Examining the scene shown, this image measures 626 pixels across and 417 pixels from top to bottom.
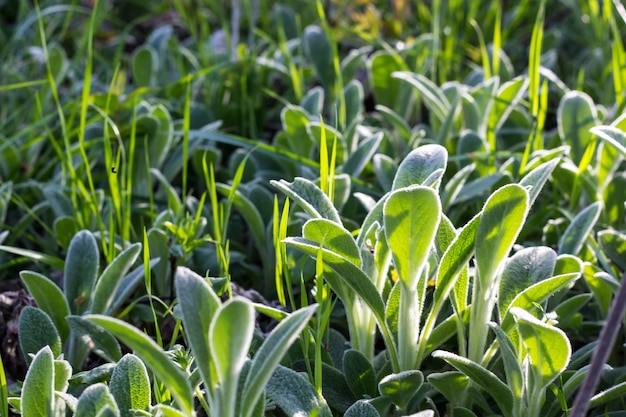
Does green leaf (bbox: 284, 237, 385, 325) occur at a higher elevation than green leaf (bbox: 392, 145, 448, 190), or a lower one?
lower

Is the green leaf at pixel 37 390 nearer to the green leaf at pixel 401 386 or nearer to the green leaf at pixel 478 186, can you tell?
the green leaf at pixel 401 386

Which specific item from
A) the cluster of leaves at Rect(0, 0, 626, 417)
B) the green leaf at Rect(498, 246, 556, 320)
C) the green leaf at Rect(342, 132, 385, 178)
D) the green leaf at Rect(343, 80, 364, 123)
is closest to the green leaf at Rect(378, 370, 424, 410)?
the cluster of leaves at Rect(0, 0, 626, 417)

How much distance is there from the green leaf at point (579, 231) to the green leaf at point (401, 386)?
536 millimetres

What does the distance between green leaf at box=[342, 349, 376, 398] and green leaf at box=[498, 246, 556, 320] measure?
0.83 feet

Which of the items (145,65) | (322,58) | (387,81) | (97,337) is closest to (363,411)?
(97,337)

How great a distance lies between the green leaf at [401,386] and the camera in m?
1.31

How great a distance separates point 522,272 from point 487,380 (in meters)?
0.22

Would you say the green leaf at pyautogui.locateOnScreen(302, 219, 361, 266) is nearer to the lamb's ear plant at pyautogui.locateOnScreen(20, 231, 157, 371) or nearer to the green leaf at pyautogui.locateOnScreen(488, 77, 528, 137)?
the lamb's ear plant at pyautogui.locateOnScreen(20, 231, 157, 371)

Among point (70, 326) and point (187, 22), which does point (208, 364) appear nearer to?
point (70, 326)

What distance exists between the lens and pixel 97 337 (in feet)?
5.05

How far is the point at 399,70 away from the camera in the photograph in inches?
98.9

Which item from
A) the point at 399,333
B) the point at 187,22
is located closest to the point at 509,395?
the point at 399,333

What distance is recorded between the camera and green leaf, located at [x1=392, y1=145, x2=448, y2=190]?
4.75ft

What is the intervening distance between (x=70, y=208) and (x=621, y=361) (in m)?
1.34
